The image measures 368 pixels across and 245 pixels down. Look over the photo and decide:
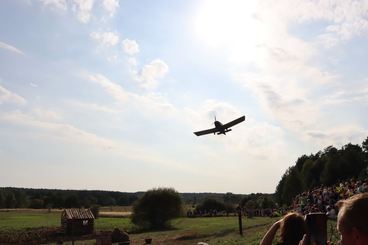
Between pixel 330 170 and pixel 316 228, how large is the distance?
82177 millimetres

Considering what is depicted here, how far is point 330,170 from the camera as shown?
3270 inches

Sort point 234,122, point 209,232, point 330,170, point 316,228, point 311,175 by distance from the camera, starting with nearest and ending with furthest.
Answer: point 316,228, point 234,122, point 209,232, point 330,170, point 311,175

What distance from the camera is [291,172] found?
104m

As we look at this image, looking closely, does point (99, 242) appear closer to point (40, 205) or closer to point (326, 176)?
point (326, 176)

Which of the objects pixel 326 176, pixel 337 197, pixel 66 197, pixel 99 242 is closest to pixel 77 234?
pixel 99 242

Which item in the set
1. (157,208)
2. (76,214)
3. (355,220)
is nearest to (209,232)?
(76,214)

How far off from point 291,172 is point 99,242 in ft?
268

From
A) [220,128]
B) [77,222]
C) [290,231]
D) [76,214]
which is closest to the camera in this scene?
[290,231]

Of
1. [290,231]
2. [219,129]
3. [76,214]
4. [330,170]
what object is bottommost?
[290,231]

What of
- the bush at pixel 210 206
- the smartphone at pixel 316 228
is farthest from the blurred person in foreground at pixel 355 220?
the bush at pixel 210 206

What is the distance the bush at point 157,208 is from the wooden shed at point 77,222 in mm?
10284

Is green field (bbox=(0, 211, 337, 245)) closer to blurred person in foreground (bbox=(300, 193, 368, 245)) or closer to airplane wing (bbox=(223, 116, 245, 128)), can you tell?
airplane wing (bbox=(223, 116, 245, 128))

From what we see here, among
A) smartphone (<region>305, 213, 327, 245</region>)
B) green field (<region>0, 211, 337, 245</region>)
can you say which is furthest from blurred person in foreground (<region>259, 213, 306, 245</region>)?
green field (<region>0, 211, 337, 245</region>)

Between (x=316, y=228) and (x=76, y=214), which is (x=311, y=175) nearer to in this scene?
(x=76, y=214)
